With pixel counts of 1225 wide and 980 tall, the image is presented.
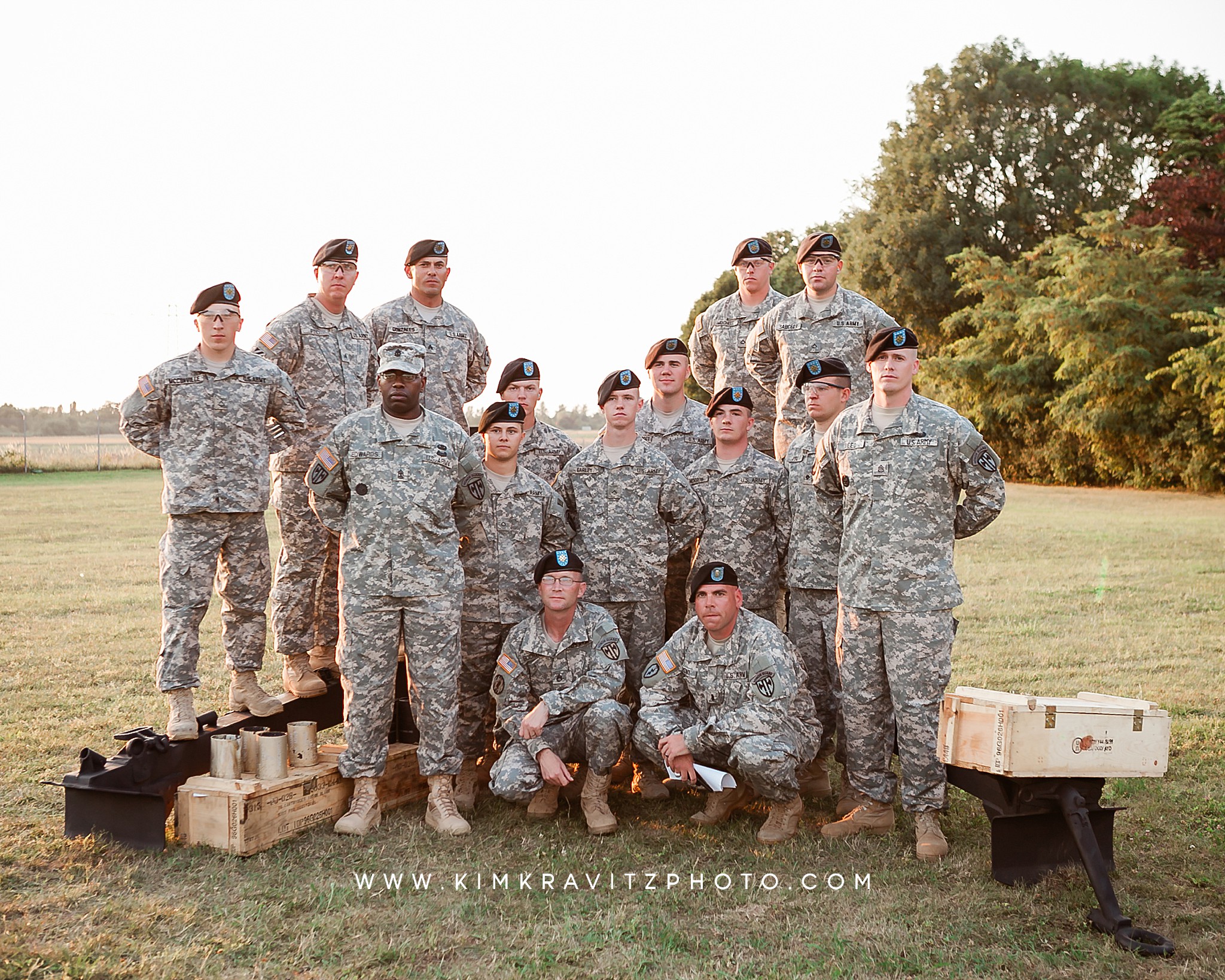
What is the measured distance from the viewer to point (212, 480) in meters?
5.24

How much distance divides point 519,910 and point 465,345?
3.33 metres

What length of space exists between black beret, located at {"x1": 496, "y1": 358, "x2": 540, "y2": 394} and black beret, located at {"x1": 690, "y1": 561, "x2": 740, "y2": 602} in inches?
60.3

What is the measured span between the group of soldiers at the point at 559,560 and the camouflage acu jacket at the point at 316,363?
Answer: 0.01 m

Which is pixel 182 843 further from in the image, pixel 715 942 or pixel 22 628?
pixel 22 628

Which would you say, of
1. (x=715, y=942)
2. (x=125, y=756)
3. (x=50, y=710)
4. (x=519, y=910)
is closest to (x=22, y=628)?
(x=50, y=710)

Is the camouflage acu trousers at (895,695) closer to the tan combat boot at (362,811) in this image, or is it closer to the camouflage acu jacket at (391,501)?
the camouflage acu jacket at (391,501)

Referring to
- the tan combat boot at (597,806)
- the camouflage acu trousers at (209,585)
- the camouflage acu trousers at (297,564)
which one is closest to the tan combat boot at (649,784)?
the tan combat boot at (597,806)

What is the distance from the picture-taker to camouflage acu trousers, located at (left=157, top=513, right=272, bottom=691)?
203 inches

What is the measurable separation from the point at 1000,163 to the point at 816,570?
103 feet

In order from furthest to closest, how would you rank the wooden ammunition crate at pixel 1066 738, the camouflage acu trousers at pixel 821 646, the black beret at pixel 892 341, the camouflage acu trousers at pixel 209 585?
the camouflage acu trousers at pixel 821 646
the camouflage acu trousers at pixel 209 585
the black beret at pixel 892 341
the wooden ammunition crate at pixel 1066 738

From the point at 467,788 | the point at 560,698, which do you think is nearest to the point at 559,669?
the point at 560,698

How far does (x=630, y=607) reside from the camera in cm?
575

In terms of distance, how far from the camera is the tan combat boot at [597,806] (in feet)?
16.6

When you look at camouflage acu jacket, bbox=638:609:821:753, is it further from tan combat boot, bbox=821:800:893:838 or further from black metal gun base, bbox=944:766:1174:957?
black metal gun base, bbox=944:766:1174:957
